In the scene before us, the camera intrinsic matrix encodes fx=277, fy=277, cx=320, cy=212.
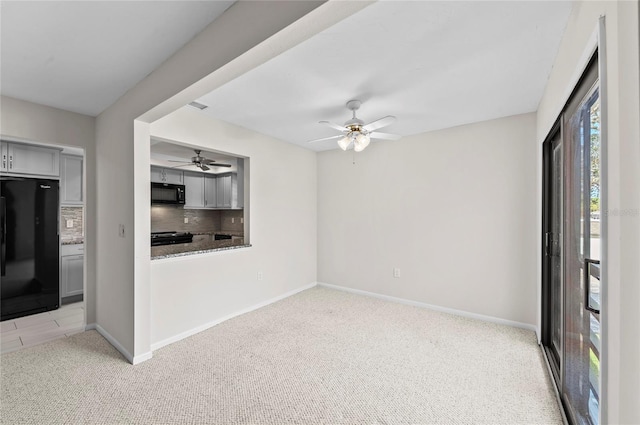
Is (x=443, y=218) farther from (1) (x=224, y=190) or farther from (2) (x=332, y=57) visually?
(1) (x=224, y=190)

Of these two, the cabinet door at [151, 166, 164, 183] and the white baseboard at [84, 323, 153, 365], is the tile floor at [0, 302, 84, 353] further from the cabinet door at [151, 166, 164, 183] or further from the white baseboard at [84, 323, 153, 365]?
the cabinet door at [151, 166, 164, 183]

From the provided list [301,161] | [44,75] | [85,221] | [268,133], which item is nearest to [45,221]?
[85,221]

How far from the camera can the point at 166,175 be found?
540 centimetres

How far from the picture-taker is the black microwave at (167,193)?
5.05 metres

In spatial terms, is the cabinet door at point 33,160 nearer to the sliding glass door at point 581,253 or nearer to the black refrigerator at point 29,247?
the black refrigerator at point 29,247

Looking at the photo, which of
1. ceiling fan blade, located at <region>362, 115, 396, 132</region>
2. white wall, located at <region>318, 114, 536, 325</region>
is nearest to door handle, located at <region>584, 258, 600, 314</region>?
ceiling fan blade, located at <region>362, 115, 396, 132</region>

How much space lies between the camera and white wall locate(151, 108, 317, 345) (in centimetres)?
287

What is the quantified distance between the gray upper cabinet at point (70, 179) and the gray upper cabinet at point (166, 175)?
3.91ft

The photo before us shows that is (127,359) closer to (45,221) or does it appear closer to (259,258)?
(259,258)

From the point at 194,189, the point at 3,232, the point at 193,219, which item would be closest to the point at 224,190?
the point at 194,189

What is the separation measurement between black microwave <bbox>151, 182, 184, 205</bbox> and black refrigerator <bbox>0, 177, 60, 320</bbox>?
1.36 m

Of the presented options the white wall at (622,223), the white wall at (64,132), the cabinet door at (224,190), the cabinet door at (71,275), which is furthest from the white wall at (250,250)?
the white wall at (622,223)

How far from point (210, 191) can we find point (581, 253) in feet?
19.7

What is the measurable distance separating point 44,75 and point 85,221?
1512mm
